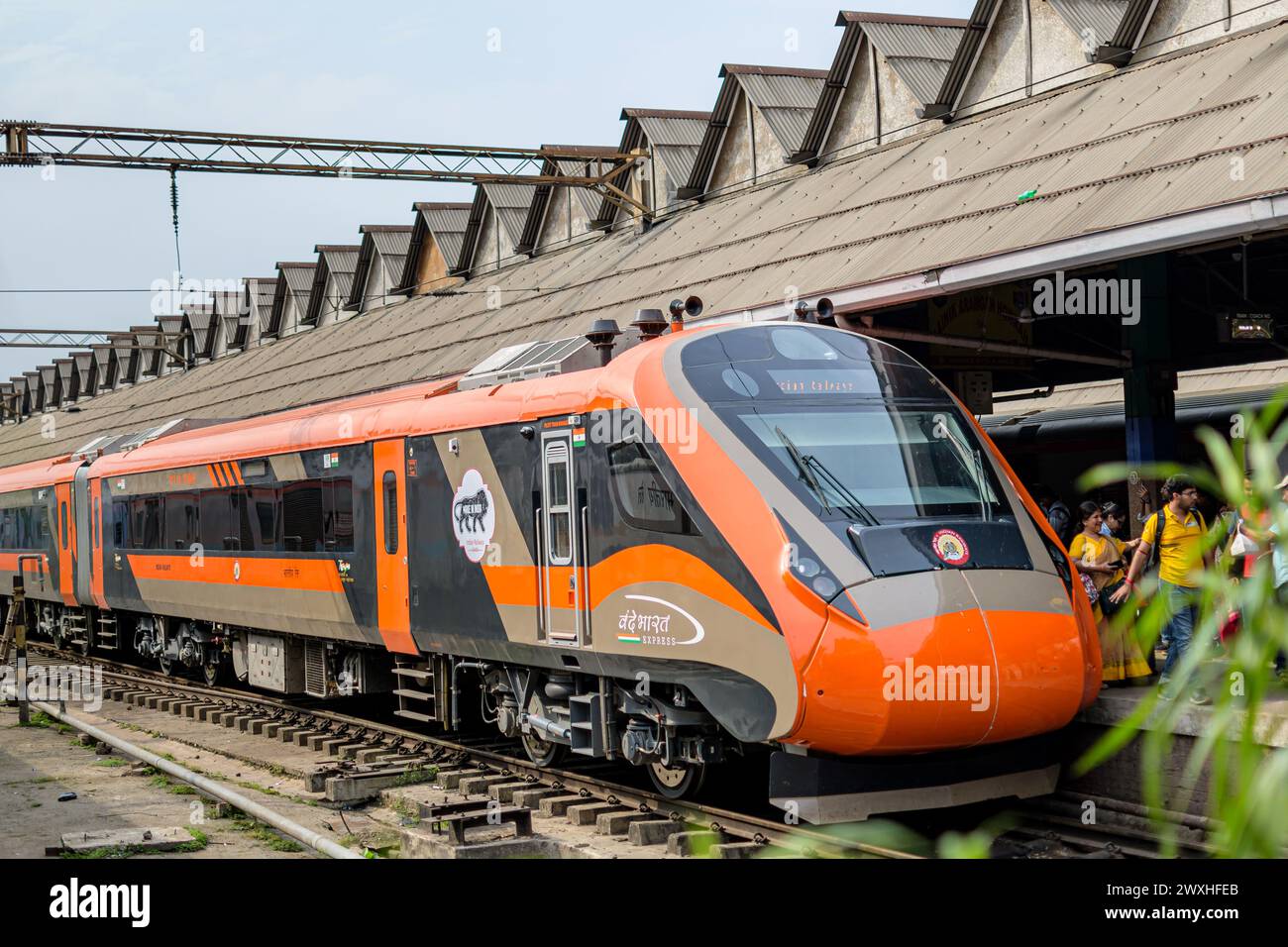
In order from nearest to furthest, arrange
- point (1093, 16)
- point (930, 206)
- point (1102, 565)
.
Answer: point (1102, 565), point (930, 206), point (1093, 16)

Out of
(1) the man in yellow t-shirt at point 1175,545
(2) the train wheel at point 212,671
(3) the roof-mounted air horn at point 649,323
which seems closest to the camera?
(1) the man in yellow t-shirt at point 1175,545

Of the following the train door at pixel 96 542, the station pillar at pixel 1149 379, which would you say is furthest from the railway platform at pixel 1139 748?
the train door at pixel 96 542

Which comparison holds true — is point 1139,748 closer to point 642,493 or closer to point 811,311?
point 642,493

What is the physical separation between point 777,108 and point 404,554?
16762mm

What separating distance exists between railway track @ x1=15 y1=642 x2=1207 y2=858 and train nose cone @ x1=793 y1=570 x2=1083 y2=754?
695 mm

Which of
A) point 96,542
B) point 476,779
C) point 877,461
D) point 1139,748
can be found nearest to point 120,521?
point 96,542

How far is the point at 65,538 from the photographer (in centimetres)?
2538

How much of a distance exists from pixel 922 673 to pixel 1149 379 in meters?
7.68

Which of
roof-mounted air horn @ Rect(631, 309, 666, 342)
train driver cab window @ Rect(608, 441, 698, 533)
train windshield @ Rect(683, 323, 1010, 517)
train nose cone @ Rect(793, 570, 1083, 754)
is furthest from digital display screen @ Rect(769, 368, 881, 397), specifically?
train nose cone @ Rect(793, 570, 1083, 754)

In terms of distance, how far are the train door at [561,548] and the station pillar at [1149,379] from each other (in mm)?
6663

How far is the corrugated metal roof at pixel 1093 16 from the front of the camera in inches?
773

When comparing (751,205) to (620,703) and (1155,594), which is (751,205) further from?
(1155,594)

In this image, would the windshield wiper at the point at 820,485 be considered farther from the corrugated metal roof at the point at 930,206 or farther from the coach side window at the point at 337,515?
the coach side window at the point at 337,515
